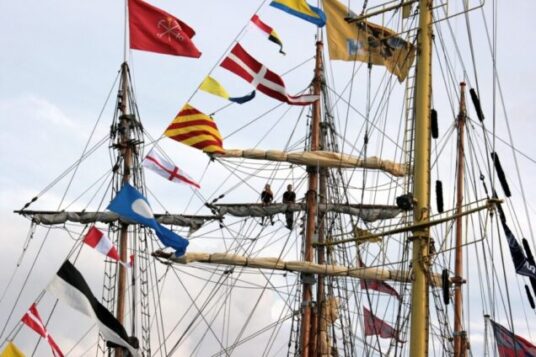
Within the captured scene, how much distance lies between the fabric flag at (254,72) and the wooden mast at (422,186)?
11397mm

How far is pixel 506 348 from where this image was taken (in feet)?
132

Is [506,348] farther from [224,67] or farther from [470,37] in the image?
[470,37]

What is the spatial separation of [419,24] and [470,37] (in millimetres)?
1277

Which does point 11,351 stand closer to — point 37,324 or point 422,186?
point 37,324

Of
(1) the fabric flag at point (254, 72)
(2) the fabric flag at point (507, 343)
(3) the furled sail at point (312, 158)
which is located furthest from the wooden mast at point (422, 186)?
(3) the furled sail at point (312, 158)

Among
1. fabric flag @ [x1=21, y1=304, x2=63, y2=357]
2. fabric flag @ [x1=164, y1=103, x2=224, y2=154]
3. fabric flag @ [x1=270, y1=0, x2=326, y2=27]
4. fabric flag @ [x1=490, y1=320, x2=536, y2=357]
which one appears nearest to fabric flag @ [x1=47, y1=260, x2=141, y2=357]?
fabric flag @ [x1=21, y1=304, x2=63, y2=357]

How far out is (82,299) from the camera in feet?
105

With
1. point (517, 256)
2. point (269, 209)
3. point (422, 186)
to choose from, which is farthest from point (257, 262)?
point (422, 186)

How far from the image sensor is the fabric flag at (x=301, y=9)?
35750mm

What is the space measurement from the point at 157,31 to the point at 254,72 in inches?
139

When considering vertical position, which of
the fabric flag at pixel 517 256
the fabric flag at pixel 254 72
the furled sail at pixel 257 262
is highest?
the fabric flag at pixel 254 72

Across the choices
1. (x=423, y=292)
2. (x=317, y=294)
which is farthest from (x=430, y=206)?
(x=317, y=294)

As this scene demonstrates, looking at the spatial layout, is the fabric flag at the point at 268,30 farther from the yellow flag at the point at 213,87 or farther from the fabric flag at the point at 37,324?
the fabric flag at the point at 37,324

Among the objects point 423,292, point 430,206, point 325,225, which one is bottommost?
point 423,292
